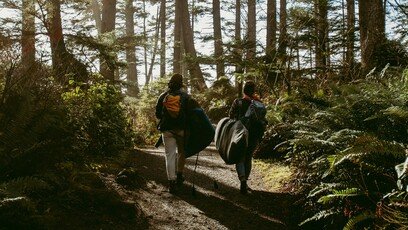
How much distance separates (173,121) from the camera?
22.1 ft

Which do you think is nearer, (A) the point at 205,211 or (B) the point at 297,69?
(A) the point at 205,211

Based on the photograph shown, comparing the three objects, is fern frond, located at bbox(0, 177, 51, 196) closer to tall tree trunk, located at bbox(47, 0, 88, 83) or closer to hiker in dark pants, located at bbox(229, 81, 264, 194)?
hiker in dark pants, located at bbox(229, 81, 264, 194)

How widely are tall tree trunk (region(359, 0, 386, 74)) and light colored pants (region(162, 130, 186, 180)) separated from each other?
4713 millimetres

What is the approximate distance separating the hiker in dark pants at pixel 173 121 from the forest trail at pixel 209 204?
1.33 feet

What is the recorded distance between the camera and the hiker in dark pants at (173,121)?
6.67m

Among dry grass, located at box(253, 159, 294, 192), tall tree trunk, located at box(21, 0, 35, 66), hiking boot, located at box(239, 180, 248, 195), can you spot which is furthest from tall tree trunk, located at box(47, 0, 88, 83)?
hiking boot, located at box(239, 180, 248, 195)

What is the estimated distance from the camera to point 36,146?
4285 mm

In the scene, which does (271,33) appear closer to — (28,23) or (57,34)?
(57,34)

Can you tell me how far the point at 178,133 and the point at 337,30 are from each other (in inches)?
309

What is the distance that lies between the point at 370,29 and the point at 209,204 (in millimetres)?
5700

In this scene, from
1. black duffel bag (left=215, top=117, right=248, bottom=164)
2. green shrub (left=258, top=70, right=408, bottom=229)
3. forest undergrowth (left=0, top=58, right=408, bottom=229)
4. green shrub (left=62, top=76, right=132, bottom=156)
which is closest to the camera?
forest undergrowth (left=0, top=58, right=408, bottom=229)

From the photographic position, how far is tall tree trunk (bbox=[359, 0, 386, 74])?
28.5 ft

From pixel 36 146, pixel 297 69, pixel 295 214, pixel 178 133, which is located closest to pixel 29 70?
pixel 36 146

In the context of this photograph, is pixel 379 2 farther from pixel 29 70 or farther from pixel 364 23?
pixel 29 70
